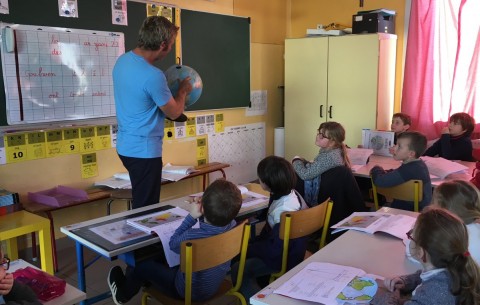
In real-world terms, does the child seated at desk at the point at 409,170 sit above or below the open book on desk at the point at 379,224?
above

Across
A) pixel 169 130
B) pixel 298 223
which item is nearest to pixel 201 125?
pixel 169 130

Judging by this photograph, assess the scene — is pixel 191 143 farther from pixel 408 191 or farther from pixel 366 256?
pixel 366 256

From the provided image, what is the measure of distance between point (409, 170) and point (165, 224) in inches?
61.1

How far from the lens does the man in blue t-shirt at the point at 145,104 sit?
243 centimetres

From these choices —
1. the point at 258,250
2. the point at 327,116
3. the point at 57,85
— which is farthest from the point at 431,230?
the point at 327,116

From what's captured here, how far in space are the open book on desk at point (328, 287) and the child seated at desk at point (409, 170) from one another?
4.57 ft

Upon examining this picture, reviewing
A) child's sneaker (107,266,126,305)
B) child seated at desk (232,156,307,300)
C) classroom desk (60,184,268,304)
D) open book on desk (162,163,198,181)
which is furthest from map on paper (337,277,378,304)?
open book on desk (162,163,198,181)

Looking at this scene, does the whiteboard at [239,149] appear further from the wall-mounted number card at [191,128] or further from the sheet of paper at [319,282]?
the sheet of paper at [319,282]

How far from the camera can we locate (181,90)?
2.66m

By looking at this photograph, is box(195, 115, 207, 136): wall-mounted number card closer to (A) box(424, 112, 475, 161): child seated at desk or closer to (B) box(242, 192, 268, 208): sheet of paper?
(B) box(242, 192, 268, 208): sheet of paper

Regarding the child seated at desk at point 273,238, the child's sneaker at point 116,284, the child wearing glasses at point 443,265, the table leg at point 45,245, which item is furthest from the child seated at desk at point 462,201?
the table leg at point 45,245

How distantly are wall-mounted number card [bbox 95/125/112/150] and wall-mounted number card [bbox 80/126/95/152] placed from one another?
4 centimetres

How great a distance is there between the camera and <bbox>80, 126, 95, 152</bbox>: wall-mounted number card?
364 cm

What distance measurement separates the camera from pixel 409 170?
2.79 m
